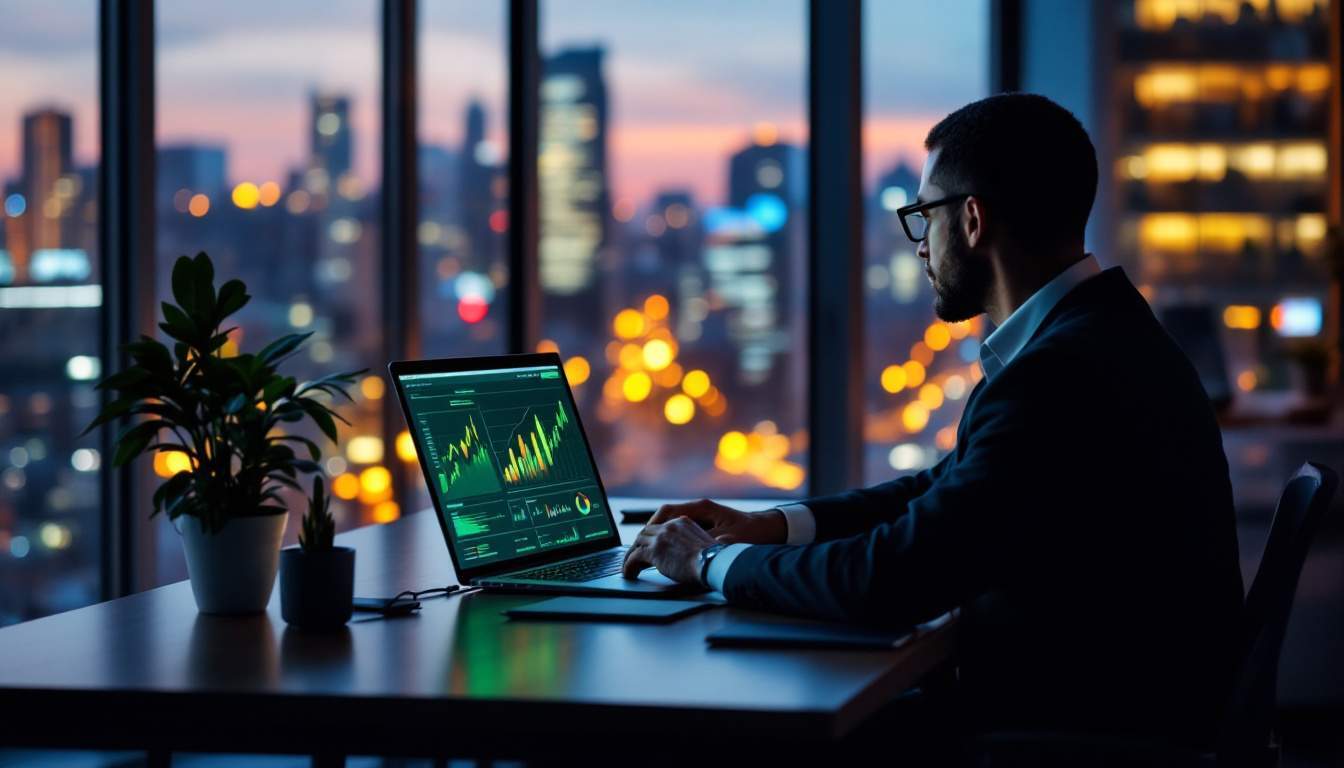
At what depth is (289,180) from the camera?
13.8 feet

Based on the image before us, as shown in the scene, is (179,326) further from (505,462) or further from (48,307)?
(48,307)

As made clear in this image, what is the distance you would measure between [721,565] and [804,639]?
11.7 inches

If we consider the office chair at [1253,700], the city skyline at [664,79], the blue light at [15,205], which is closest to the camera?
the office chair at [1253,700]

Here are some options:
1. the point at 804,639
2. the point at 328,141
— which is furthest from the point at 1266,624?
the point at 328,141

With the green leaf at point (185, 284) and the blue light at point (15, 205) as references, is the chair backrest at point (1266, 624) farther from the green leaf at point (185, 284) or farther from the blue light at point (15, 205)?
the blue light at point (15, 205)

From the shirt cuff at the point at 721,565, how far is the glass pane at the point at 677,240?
2803mm

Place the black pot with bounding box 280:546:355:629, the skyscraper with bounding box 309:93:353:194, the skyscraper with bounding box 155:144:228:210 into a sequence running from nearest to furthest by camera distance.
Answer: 1. the black pot with bounding box 280:546:355:629
2. the skyscraper with bounding box 155:144:228:210
3. the skyscraper with bounding box 309:93:353:194

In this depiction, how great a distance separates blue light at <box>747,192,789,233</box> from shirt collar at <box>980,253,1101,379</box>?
2.71 metres

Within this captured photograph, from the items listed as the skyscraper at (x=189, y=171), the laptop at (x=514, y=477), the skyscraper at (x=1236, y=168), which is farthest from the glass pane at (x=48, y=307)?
the skyscraper at (x=1236, y=168)

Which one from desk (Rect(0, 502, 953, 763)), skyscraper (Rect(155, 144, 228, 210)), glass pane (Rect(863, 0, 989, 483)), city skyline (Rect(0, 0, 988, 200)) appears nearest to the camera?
desk (Rect(0, 502, 953, 763))

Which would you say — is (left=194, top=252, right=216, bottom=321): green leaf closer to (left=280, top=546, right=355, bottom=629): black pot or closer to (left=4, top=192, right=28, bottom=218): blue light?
(left=280, top=546, right=355, bottom=629): black pot

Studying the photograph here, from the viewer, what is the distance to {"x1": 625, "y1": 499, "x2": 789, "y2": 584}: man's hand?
1.97 metres

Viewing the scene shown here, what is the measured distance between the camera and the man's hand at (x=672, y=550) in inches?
76.9

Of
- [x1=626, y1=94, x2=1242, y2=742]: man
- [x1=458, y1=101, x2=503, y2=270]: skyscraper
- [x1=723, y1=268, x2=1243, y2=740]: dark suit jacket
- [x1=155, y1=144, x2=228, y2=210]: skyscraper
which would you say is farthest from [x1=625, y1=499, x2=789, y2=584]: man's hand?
[x1=458, y1=101, x2=503, y2=270]: skyscraper
